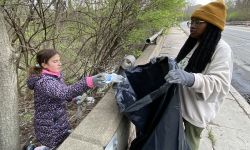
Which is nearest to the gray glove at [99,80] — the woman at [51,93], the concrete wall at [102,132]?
the woman at [51,93]

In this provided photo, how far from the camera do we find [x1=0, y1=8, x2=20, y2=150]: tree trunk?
2.47 metres

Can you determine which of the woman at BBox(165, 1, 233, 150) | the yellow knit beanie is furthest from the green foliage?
the yellow knit beanie

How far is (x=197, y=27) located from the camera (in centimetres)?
253

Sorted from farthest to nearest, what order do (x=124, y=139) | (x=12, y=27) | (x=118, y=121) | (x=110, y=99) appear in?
1. (x=12, y=27)
2. (x=110, y=99)
3. (x=124, y=139)
4. (x=118, y=121)

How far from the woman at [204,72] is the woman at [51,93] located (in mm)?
709

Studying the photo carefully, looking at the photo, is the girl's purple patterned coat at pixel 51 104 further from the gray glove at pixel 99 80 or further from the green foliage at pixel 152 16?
the green foliage at pixel 152 16

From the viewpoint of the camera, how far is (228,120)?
474 centimetres

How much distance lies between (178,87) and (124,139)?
0.78 m

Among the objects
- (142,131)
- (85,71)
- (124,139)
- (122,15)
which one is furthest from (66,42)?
(142,131)

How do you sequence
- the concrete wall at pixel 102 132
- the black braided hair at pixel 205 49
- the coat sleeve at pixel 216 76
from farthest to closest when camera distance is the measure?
the black braided hair at pixel 205 49, the coat sleeve at pixel 216 76, the concrete wall at pixel 102 132

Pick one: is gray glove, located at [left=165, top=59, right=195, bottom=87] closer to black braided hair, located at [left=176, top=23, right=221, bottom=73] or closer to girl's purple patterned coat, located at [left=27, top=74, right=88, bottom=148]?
black braided hair, located at [left=176, top=23, right=221, bottom=73]

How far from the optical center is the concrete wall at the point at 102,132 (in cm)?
215

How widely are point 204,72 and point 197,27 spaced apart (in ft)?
1.23

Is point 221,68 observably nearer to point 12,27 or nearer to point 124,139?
point 124,139
